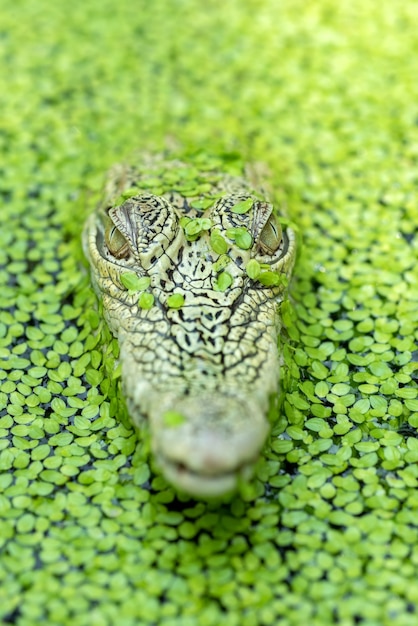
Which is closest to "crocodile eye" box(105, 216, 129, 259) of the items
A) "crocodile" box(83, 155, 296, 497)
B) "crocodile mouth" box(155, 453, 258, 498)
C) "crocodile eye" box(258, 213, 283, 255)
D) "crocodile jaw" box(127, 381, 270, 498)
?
"crocodile" box(83, 155, 296, 497)

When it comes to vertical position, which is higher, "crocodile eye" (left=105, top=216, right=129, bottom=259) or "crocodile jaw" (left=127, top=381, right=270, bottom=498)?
"crocodile jaw" (left=127, top=381, right=270, bottom=498)

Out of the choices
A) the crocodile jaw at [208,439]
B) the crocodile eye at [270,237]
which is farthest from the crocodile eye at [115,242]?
the crocodile jaw at [208,439]

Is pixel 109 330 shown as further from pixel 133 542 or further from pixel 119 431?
pixel 133 542

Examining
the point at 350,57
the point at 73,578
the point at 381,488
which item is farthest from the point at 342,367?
the point at 350,57

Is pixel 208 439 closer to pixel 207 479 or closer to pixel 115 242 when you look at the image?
pixel 207 479

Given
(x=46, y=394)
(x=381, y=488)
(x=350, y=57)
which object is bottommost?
(x=46, y=394)

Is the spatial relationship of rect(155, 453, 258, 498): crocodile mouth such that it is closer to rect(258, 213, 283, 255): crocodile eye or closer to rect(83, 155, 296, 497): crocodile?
rect(83, 155, 296, 497): crocodile

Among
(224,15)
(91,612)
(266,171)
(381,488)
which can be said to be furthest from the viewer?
(224,15)
